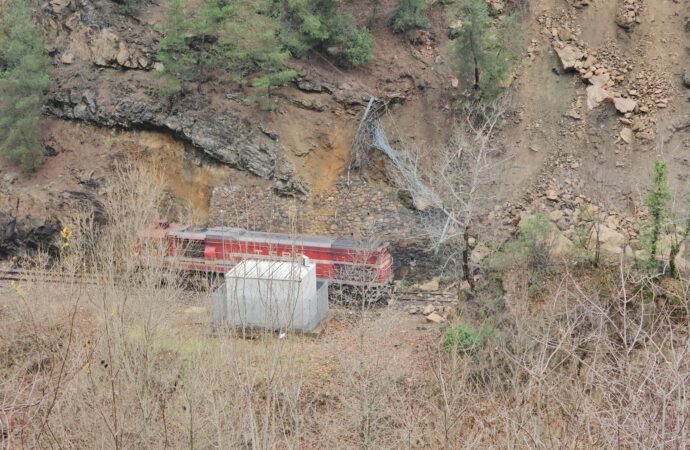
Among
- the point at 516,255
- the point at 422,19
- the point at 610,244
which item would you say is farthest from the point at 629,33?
the point at 516,255

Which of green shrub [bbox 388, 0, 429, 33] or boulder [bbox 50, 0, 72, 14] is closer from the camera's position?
boulder [bbox 50, 0, 72, 14]

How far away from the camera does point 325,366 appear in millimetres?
17625

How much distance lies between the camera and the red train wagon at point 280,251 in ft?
67.0

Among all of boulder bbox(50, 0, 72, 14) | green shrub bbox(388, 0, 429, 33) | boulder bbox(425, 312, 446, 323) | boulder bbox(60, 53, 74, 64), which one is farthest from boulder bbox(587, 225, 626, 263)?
boulder bbox(50, 0, 72, 14)

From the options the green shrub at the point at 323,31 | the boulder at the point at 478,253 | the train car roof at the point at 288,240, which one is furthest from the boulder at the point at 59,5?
the boulder at the point at 478,253

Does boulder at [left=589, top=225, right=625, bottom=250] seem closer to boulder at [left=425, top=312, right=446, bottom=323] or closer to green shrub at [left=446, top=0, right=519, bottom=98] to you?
boulder at [left=425, top=312, right=446, bottom=323]

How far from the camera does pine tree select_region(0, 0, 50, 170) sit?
993 inches

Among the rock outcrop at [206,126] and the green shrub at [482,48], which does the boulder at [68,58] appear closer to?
the rock outcrop at [206,126]

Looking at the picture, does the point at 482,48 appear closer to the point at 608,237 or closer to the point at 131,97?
the point at 608,237

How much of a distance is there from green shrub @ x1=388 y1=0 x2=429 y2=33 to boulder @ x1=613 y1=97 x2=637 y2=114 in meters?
8.57

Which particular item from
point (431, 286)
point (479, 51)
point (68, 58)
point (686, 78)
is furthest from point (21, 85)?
point (686, 78)

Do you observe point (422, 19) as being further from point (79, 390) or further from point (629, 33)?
point (79, 390)

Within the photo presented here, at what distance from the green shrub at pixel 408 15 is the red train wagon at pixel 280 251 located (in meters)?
11.9

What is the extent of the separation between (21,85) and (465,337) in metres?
18.9
